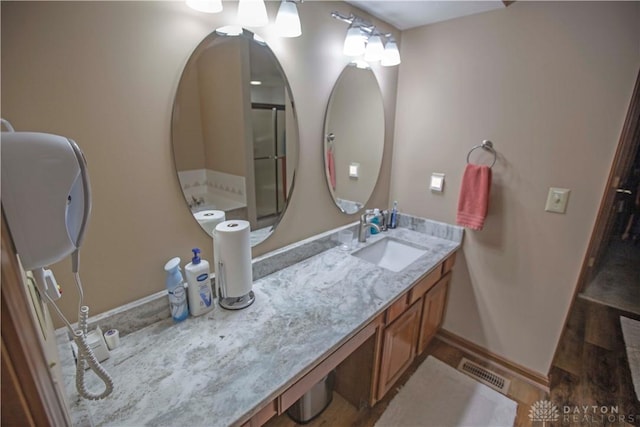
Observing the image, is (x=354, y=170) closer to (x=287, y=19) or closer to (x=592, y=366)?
(x=287, y=19)

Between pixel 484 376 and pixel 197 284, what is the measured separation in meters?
1.88

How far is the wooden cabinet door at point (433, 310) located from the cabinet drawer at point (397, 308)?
0.29m

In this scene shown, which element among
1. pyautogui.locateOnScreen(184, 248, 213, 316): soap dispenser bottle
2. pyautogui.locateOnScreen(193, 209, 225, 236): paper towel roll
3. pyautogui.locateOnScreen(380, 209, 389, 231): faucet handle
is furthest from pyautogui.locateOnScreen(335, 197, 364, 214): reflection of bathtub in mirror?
pyautogui.locateOnScreen(184, 248, 213, 316): soap dispenser bottle

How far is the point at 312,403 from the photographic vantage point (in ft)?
5.04

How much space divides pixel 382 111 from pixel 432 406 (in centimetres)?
183

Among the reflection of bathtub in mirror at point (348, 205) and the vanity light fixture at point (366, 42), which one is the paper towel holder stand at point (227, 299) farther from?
the vanity light fixture at point (366, 42)

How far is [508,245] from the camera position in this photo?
Answer: 178 centimetres

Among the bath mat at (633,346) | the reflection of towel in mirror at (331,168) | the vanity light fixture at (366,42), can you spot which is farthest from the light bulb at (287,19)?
the bath mat at (633,346)

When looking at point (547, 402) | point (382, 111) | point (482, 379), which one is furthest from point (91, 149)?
point (547, 402)

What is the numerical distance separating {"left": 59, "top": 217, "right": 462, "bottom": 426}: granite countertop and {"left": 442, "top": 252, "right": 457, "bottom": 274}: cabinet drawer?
0.45 m

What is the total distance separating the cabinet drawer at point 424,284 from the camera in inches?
61.0

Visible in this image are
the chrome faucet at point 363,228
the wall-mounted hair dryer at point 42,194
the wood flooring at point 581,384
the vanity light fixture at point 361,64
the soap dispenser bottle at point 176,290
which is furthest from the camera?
the chrome faucet at point 363,228

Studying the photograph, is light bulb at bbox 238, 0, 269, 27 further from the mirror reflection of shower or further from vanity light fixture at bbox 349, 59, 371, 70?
vanity light fixture at bbox 349, 59, 371, 70

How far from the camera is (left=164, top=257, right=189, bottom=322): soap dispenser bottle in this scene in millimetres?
1069
